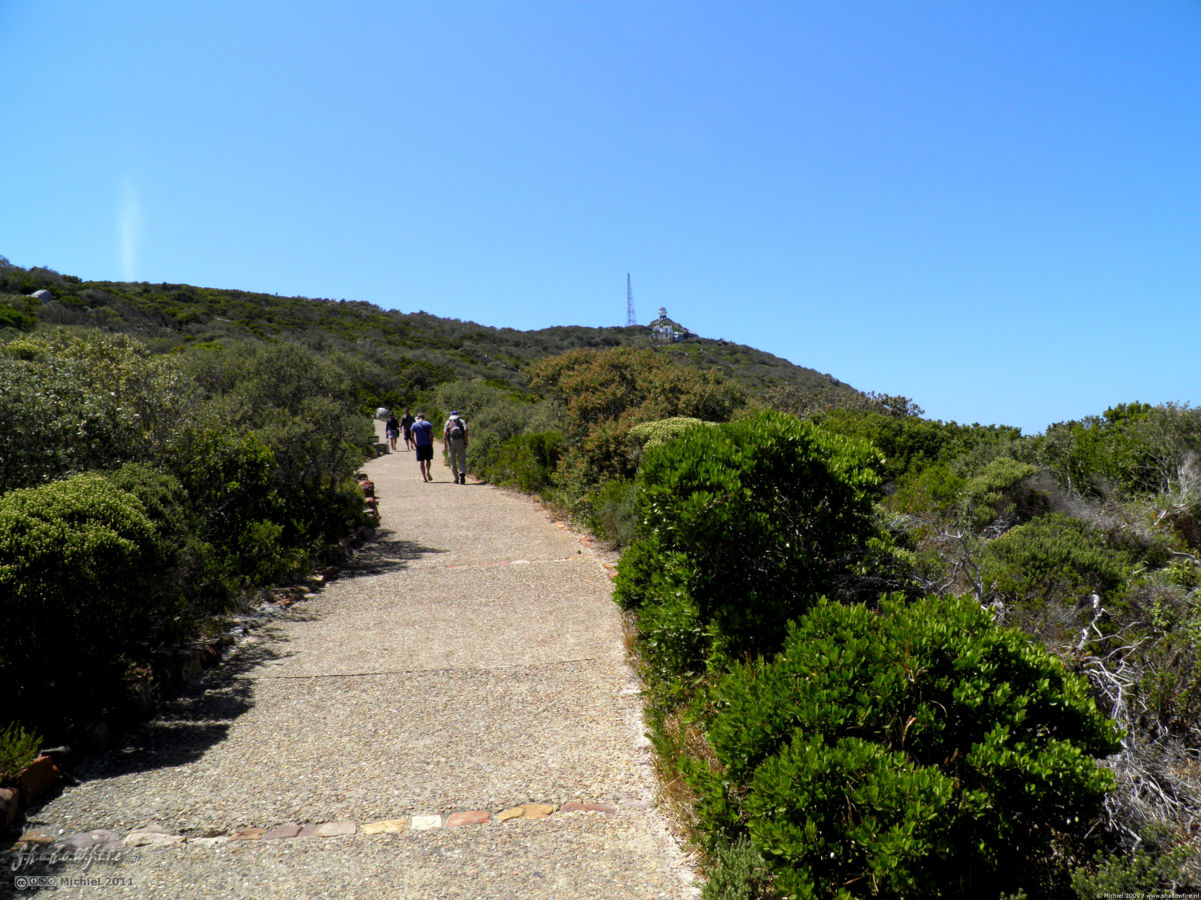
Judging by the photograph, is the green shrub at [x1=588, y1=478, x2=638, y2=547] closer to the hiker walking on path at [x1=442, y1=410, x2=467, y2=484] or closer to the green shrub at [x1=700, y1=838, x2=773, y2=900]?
the green shrub at [x1=700, y1=838, x2=773, y2=900]

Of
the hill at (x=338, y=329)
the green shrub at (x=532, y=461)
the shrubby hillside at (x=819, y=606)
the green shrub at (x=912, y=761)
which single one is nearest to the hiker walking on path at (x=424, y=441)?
the green shrub at (x=532, y=461)

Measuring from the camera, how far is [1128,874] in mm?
2205

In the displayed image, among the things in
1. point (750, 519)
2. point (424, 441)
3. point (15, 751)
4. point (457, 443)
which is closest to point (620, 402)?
point (457, 443)

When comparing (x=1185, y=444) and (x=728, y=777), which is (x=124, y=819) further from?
(x=1185, y=444)

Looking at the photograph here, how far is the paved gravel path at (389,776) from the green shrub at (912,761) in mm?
720

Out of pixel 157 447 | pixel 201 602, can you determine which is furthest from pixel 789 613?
pixel 157 447

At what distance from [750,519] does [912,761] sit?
1.54 meters

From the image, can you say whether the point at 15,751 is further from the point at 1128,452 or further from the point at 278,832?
the point at 1128,452

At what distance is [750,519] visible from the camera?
3.86 metres

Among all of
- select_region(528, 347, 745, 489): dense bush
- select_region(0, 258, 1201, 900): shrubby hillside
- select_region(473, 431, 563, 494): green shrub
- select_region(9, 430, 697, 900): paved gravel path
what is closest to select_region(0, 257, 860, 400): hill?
select_region(528, 347, 745, 489): dense bush

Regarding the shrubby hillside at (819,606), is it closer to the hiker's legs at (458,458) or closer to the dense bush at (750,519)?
the dense bush at (750,519)

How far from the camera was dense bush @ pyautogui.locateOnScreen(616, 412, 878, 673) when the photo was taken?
3828mm

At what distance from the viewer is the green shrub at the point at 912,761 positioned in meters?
2.31

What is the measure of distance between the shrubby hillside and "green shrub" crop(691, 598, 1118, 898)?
0.01 m
